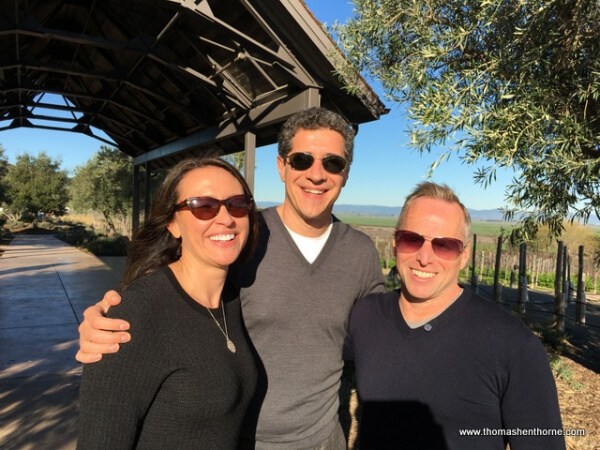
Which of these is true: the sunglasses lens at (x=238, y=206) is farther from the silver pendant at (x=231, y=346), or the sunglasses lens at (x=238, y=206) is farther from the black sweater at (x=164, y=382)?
the silver pendant at (x=231, y=346)

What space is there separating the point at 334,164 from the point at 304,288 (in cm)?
63

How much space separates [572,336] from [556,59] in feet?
22.3

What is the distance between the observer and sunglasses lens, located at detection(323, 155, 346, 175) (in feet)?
6.59

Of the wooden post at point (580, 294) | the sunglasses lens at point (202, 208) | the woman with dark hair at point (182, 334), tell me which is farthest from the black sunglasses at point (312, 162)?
the wooden post at point (580, 294)

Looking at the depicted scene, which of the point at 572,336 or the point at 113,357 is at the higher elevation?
the point at 113,357

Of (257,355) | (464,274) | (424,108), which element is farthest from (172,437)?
(464,274)

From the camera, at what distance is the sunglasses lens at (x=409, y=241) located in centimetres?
167

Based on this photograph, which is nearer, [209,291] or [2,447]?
[209,291]

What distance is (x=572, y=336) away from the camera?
8.12 metres

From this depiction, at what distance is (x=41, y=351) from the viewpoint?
517 cm

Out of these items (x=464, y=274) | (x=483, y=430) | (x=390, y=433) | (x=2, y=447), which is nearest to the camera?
(x=483, y=430)

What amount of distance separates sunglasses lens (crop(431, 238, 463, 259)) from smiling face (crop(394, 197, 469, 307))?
0.7 inches

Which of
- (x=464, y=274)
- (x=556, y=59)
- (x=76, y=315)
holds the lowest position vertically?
(x=464, y=274)

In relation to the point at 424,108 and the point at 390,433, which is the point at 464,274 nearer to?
the point at 424,108
